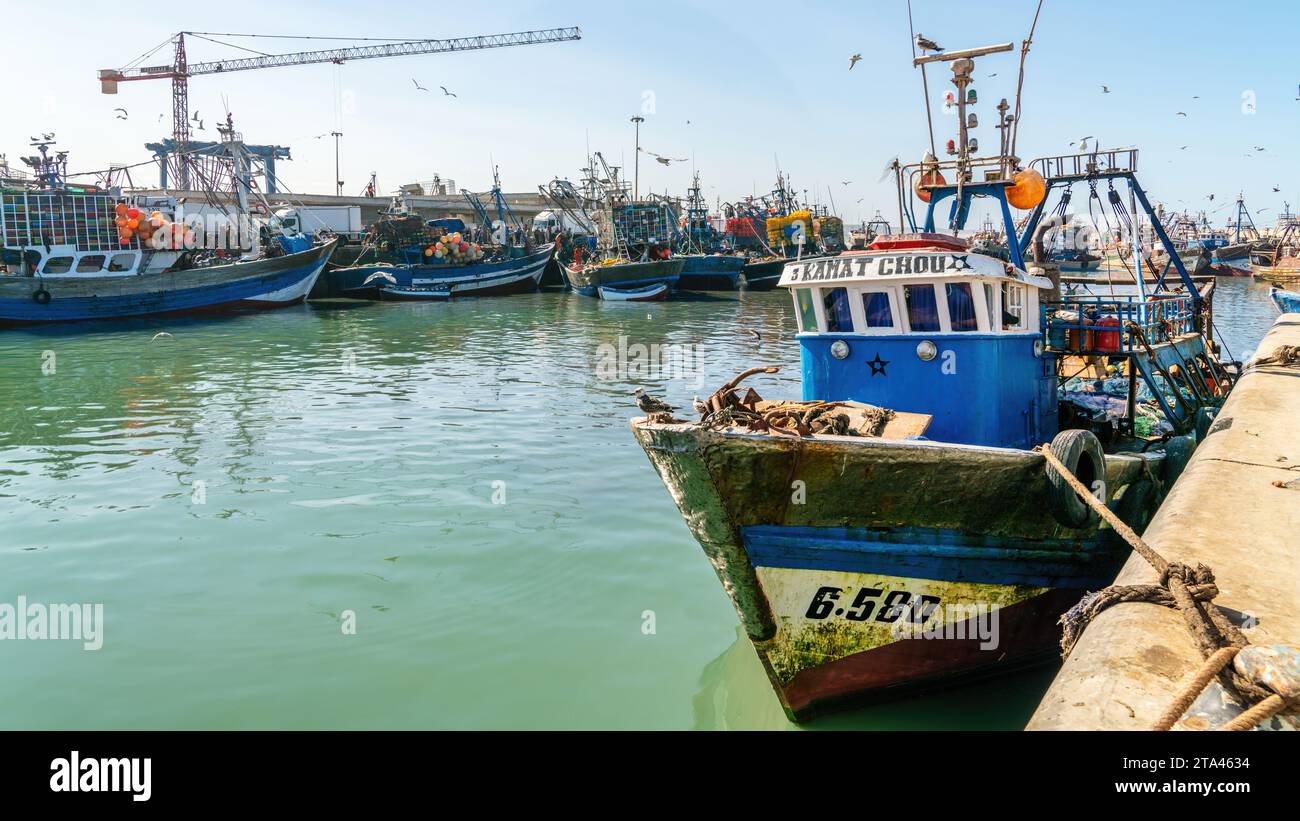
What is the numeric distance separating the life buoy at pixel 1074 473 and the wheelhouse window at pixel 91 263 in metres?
45.4

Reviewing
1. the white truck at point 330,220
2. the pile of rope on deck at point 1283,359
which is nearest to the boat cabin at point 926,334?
the pile of rope on deck at point 1283,359

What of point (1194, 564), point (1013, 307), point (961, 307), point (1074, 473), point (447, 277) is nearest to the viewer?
point (1194, 564)

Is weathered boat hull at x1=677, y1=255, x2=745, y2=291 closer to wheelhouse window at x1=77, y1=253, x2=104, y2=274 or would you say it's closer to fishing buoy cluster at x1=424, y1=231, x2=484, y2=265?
fishing buoy cluster at x1=424, y1=231, x2=484, y2=265

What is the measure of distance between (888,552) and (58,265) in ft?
148

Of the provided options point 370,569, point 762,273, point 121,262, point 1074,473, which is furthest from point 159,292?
point 1074,473

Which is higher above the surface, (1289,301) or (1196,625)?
(1289,301)

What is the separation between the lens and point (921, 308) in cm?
863

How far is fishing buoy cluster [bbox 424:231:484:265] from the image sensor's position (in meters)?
56.4

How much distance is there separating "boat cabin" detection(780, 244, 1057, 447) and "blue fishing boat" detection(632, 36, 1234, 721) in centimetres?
2

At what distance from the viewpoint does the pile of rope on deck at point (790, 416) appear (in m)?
6.97

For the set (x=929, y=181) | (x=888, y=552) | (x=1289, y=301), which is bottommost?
(x=888, y=552)

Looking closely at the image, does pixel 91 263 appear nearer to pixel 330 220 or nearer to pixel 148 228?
pixel 148 228

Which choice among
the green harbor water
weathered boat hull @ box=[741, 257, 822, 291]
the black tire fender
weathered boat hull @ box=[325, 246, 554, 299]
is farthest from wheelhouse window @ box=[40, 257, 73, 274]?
the black tire fender
